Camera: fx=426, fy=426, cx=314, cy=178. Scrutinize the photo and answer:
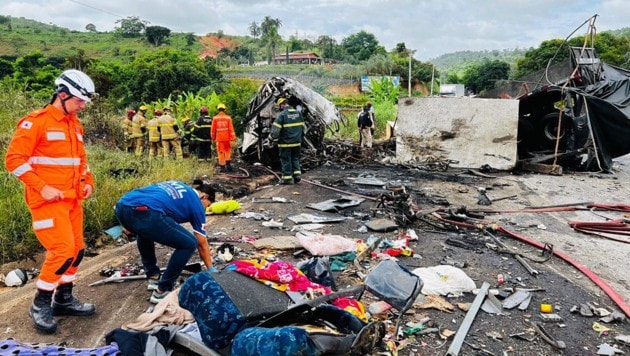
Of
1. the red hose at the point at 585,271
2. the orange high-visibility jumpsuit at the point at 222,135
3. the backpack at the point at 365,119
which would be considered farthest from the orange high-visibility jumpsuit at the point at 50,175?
the backpack at the point at 365,119

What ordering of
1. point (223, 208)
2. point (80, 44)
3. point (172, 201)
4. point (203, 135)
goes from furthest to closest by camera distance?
1. point (80, 44)
2. point (203, 135)
3. point (223, 208)
4. point (172, 201)

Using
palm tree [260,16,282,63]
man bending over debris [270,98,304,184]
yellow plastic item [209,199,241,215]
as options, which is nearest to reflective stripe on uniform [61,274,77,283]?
yellow plastic item [209,199,241,215]

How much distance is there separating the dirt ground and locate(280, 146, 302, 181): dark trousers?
0.25 metres

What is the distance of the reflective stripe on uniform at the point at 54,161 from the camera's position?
284 cm

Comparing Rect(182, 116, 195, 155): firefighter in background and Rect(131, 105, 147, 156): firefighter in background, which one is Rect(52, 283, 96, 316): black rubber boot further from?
Rect(182, 116, 195, 155): firefighter in background

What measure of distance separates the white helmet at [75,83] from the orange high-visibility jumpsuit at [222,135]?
21.5 feet

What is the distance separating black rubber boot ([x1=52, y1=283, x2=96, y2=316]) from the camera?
10.3 feet

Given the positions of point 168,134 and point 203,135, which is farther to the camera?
point 203,135

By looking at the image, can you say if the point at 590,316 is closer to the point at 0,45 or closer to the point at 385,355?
the point at 385,355

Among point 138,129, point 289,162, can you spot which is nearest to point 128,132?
point 138,129

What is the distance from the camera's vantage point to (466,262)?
434 cm

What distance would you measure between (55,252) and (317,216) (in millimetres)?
3634

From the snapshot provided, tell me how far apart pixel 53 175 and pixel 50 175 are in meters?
0.02

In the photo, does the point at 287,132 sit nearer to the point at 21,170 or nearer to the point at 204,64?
the point at 21,170
